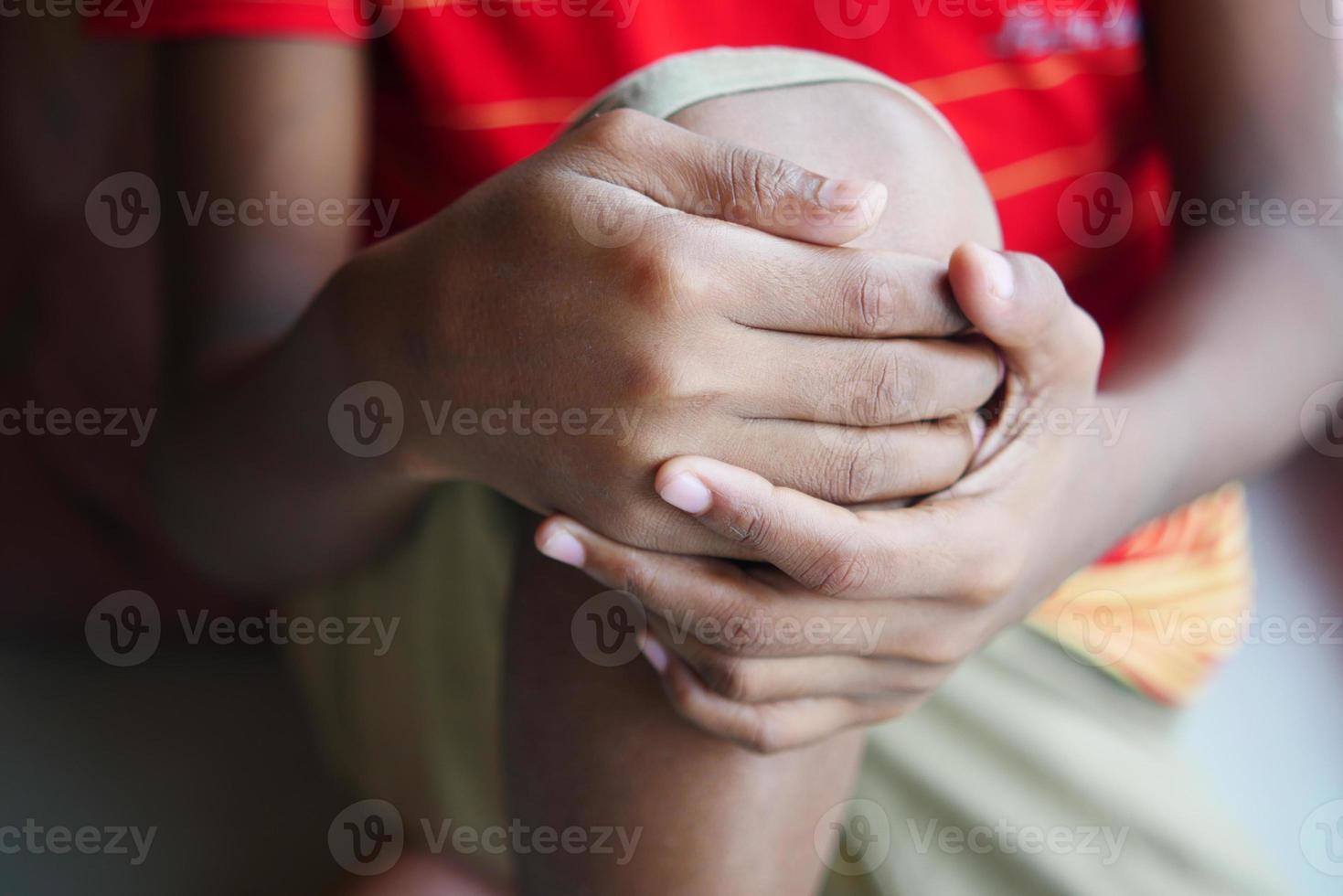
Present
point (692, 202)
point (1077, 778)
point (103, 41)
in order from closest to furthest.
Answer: point (692, 202)
point (1077, 778)
point (103, 41)

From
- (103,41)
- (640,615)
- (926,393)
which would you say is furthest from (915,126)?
(103,41)

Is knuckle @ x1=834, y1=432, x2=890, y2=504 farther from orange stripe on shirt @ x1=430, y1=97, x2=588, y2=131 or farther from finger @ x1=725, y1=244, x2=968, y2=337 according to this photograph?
orange stripe on shirt @ x1=430, y1=97, x2=588, y2=131

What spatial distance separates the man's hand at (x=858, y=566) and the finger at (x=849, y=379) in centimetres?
3

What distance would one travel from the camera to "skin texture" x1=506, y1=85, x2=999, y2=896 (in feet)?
1.47

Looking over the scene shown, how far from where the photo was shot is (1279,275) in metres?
0.71

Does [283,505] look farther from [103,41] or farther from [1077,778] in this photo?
[1077,778]

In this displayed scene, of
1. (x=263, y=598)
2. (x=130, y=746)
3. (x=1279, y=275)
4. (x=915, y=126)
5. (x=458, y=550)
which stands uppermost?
(x=915, y=126)

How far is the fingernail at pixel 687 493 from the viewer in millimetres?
389

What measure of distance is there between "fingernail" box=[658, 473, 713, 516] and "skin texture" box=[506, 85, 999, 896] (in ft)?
0.15

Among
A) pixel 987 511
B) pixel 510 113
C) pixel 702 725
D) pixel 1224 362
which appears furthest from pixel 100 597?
pixel 1224 362

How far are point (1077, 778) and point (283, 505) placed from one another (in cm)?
51

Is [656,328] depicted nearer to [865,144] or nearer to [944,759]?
[865,144]

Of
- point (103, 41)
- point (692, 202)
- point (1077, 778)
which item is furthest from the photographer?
point (103, 41)

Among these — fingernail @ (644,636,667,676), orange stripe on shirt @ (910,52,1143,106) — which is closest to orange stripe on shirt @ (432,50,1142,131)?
orange stripe on shirt @ (910,52,1143,106)
